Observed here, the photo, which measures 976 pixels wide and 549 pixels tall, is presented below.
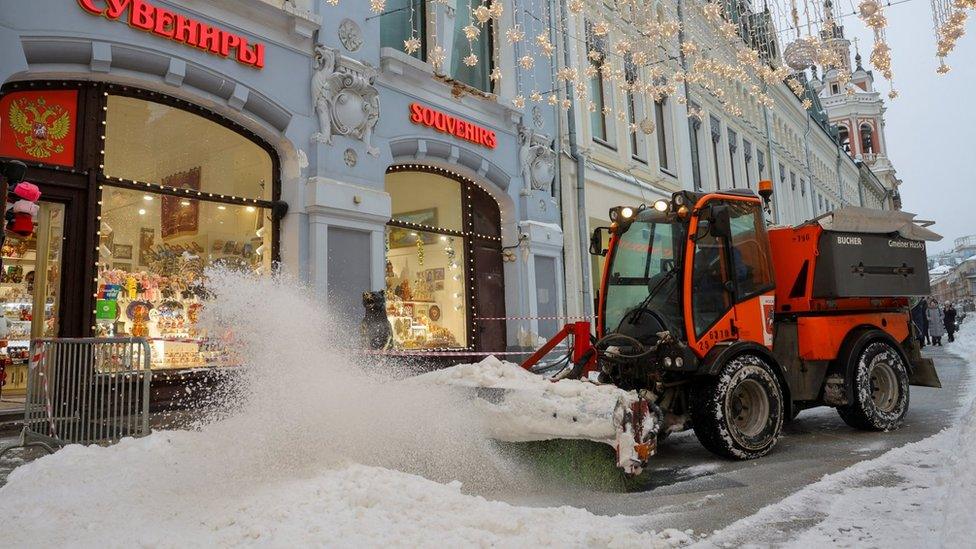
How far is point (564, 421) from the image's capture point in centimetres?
476

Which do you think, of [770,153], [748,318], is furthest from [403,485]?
A: [770,153]

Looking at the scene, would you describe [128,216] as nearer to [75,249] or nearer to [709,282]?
[75,249]

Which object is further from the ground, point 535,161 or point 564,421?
point 535,161

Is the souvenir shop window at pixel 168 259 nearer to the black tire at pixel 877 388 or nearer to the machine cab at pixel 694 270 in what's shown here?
the machine cab at pixel 694 270

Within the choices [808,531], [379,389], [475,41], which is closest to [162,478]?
[379,389]

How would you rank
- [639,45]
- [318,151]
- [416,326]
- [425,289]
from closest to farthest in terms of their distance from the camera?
[318,151], [416,326], [425,289], [639,45]

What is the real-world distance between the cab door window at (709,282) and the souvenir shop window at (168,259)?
219 inches

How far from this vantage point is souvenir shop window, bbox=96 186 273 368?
7.90 metres

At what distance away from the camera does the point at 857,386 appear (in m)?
6.54

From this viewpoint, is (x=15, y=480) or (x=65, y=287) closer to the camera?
(x=15, y=480)

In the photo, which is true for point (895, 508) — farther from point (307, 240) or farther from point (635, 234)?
point (307, 240)

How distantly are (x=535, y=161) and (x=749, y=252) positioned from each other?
8190 millimetres

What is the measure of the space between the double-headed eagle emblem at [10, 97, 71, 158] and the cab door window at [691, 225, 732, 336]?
7.40m

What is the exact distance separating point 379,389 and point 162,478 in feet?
5.67
